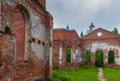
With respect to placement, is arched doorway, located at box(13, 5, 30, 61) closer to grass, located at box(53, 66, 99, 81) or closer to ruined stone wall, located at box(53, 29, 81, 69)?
grass, located at box(53, 66, 99, 81)

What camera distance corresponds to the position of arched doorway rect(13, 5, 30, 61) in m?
10.5

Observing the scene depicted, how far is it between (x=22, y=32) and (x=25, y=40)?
2.91 ft

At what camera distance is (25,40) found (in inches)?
417

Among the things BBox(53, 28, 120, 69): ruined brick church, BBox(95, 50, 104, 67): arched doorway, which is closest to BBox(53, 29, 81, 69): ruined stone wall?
BBox(53, 28, 120, 69): ruined brick church

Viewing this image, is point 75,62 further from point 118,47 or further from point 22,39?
point 22,39

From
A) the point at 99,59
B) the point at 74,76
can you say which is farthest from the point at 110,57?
the point at 74,76

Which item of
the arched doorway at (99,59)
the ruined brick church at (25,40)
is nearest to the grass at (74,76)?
the ruined brick church at (25,40)

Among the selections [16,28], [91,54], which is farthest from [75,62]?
[16,28]

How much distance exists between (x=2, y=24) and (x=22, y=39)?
11.5ft

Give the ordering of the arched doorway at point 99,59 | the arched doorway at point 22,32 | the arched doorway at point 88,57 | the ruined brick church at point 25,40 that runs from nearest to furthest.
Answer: the ruined brick church at point 25,40, the arched doorway at point 22,32, the arched doorway at point 99,59, the arched doorway at point 88,57

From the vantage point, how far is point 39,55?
12.3 meters

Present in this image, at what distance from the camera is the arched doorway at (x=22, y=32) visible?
1046 centimetres

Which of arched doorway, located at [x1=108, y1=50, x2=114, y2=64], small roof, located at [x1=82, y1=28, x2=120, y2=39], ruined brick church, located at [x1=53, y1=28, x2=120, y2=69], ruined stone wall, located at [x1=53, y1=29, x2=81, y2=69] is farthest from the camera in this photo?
arched doorway, located at [x1=108, y1=50, x2=114, y2=64]

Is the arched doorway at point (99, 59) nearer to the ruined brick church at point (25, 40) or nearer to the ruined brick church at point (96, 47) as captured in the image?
the ruined brick church at point (96, 47)
